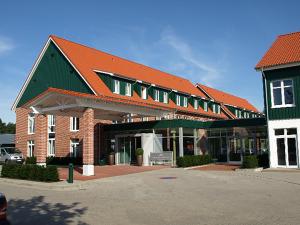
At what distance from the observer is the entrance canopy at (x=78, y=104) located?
2162 centimetres

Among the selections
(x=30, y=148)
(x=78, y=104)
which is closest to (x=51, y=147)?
(x=30, y=148)

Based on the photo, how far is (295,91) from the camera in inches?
907

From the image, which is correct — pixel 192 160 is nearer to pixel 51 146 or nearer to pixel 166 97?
pixel 166 97

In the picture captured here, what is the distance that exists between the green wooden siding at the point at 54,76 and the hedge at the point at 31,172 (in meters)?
9.37

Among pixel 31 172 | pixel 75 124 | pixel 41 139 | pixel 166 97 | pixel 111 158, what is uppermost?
pixel 166 97

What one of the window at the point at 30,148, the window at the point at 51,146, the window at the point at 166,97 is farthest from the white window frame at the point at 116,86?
the window at the point at 30,148

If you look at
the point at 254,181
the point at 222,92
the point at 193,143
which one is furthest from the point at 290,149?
the point at 222,92

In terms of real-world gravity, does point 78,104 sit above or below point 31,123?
below

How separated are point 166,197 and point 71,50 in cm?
2183

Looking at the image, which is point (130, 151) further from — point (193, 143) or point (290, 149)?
point (290, 149)

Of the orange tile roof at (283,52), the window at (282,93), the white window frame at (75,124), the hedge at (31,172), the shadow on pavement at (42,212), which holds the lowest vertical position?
the shadow on pavement at (42,212)

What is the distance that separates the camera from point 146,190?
601 inches

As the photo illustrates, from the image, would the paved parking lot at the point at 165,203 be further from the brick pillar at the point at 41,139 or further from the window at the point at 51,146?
the window at the point at 51,146

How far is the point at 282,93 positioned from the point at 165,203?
14747 mm
